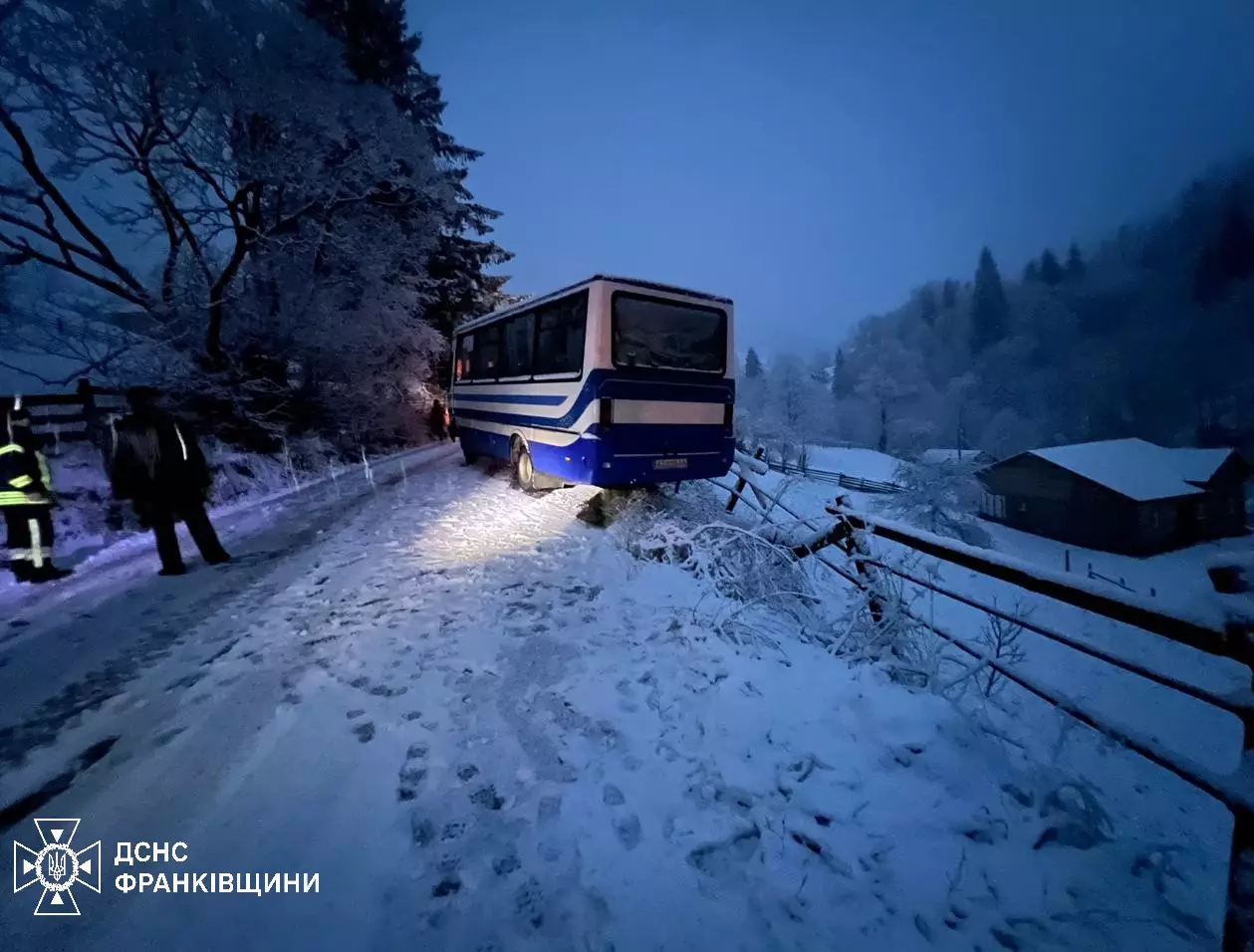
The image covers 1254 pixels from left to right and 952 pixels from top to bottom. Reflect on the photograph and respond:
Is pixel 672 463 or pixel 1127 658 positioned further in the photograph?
pixel 672 463

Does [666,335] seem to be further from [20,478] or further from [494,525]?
[20,478]

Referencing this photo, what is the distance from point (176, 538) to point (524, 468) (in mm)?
5239

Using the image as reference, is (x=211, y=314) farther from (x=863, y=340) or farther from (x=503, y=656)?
(x=863, y=340)

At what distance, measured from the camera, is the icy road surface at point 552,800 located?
1.89m

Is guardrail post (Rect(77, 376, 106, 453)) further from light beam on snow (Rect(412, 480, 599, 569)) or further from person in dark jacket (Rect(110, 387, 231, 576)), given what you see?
light beam on snow (Rect(412, 480, 599, 569))

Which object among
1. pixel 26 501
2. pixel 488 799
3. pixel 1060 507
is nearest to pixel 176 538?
pixel 26 501

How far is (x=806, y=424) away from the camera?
49156 millimetres

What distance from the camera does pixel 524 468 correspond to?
963cm

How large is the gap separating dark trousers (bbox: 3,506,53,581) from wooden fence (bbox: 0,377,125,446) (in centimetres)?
444

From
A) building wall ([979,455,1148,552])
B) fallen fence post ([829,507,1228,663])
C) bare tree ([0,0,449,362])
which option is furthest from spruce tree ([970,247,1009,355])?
fallen fence post ([829,507,1228,663])

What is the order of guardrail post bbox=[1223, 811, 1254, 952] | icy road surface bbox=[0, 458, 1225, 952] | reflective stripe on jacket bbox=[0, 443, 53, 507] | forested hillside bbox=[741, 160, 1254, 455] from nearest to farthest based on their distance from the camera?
guardrail post bbox=[1223, 811, 1254, 952]
icy road surface bbox=[0, 458, 1225, 952]
reflective stripe on jacket bbox=[0, 443, 53, 507]
forested hillside bbox=[741, 160, 1254, 455]

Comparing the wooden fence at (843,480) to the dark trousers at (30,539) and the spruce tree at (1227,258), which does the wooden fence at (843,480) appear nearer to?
the spruce tree at (1227,258)

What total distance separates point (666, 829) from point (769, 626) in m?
2.36

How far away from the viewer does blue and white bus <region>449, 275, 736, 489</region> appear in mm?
6918
